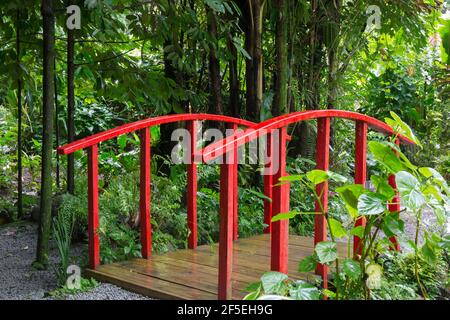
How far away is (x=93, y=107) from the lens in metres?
8.01

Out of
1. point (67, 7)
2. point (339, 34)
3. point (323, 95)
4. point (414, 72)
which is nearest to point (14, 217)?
point (67, 7)

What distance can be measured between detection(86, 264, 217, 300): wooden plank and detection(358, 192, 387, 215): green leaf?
84 cm

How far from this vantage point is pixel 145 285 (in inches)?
107

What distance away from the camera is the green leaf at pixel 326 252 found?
7.45 ft

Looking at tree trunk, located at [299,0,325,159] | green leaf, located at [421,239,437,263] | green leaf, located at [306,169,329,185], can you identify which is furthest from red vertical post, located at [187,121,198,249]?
tree trunk, located at [299,0,325,159]

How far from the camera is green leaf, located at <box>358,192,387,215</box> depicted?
2221 mm

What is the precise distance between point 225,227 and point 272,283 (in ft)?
1.15

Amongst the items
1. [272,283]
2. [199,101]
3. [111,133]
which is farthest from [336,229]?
[199,101]

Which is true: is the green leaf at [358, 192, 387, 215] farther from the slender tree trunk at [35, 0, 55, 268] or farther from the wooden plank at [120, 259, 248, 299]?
the slender tree trunk at [35, 0, 55, 268]

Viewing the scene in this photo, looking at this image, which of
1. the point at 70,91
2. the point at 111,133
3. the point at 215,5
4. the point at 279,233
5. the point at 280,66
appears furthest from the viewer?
the point at 280,66

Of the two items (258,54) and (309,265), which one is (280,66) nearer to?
(258,54)

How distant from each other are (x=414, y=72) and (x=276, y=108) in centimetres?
538

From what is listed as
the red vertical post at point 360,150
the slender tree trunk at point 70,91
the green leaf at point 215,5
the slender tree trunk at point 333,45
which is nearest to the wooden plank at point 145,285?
the slender tree trunk at point 70,91

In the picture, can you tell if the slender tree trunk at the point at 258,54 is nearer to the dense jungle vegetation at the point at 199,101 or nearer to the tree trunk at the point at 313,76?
the dense jungle vegetation at the point at 199,101
